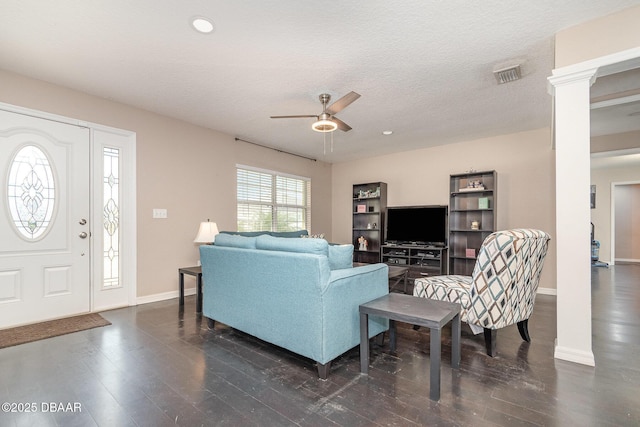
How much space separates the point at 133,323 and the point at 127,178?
73.8 inches

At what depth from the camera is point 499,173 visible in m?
5.05

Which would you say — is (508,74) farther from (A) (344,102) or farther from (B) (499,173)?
(B) (499,173)

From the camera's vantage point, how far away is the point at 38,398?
1793 mm

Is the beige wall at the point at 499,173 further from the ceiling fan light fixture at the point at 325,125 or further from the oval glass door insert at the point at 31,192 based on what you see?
the oval glass door insert at the point at 31,192

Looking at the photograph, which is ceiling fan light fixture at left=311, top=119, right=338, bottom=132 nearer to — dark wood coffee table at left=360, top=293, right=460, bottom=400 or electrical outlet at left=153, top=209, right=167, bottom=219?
dark wood coffee table at left=360, top=293, right=460, bottom=400

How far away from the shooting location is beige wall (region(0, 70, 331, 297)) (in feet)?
10.9

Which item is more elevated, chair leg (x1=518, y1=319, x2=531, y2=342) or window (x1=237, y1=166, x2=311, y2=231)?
window (x1=237, y1=166, x2=311, y2=231)

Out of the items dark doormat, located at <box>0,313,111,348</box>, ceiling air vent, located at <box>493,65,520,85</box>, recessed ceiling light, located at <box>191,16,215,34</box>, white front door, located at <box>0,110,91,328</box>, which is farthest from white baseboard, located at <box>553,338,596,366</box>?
white front door, located at <box>0,110,91,328</box>

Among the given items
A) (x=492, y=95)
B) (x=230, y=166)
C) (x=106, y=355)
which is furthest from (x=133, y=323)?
(x=492, y=95)

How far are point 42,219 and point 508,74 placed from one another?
5.14m

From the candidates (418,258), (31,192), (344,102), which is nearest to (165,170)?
(31,192)

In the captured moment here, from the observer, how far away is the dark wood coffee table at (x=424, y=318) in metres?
1.77

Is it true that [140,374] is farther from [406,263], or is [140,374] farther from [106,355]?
[406,263]

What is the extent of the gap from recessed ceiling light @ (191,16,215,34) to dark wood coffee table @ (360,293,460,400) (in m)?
2.43
